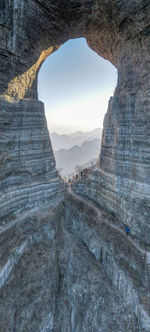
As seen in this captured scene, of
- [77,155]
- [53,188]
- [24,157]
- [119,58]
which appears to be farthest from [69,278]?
[77,155]

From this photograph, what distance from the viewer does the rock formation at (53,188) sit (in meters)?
7.90

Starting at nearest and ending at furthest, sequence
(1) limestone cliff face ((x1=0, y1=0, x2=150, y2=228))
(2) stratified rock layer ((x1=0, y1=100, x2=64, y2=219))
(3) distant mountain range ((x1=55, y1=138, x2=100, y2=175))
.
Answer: (1) limestone cliff face ((x1=0, y1=0, x2=150, y2=228)) → (2) stratified rock layer ((x1=0, y1=100, x2=64, y2=219)) → (3) distant mountain range ((x1=55, y1=138, x2=100, y2=175))

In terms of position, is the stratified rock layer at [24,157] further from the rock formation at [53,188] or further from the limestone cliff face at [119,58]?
the limestone cliff face at [119,58]

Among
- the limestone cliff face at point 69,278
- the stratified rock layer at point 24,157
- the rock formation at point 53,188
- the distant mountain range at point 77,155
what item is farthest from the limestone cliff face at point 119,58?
the distant mountain range at point 77,155

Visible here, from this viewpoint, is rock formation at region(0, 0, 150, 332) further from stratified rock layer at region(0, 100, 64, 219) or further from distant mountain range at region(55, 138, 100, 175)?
distant mountain range at region(55, 138, 100, 175)

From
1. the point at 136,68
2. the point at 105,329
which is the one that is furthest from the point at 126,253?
the point at 136,68

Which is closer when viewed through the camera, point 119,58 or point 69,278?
point 69,278

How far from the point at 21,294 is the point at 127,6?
61.5ft

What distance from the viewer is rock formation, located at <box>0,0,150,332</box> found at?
7.90 meters

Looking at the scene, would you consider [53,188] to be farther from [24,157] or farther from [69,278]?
[69,278]

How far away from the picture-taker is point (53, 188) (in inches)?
497

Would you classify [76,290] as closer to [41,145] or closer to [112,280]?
[112,280]

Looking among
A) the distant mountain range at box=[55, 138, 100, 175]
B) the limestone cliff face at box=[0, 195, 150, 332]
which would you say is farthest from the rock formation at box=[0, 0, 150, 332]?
the distant mountain range at box=[55, 138, 100, 175]

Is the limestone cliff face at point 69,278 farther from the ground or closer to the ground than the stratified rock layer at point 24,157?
closer to the ground
